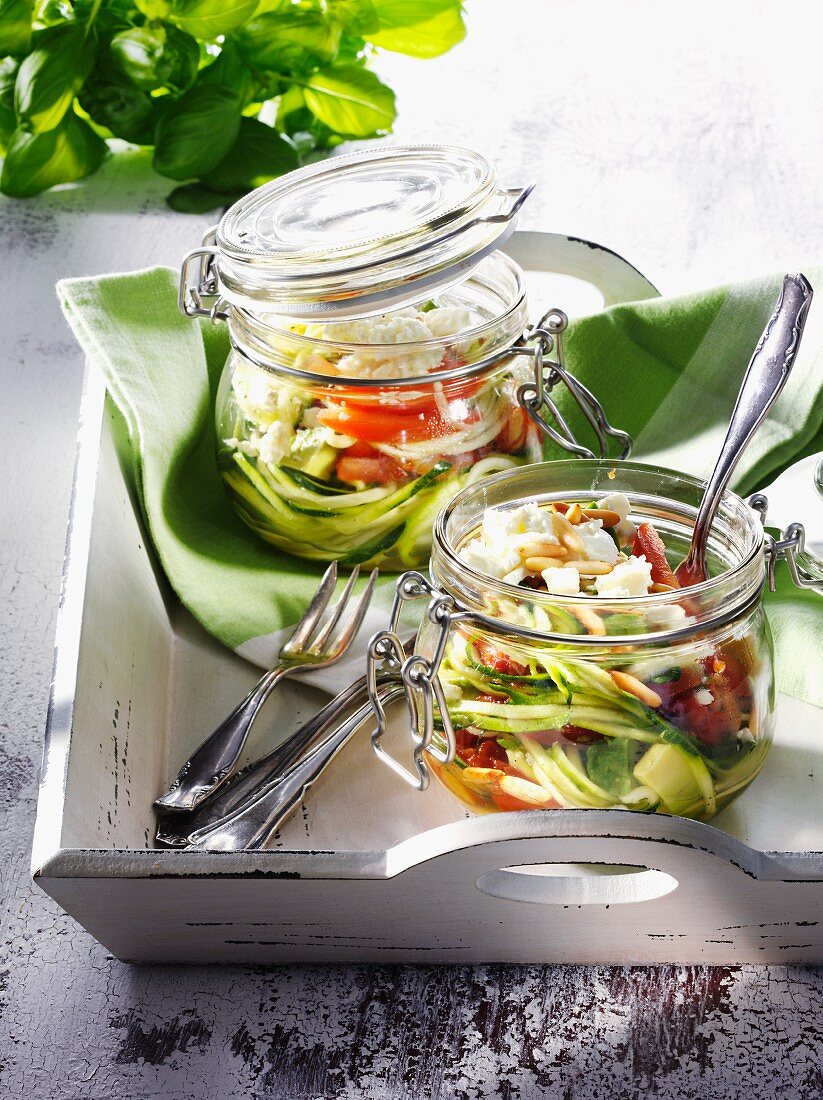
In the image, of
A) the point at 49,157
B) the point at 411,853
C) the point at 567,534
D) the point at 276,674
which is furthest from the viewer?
the point at 49,157

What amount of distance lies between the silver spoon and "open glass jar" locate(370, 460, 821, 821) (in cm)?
4

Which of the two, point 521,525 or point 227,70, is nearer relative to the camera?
point 521,525

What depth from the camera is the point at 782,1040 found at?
60cm

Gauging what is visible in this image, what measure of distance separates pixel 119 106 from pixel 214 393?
67 cm

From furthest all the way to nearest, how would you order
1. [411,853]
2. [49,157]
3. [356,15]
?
[49,157] → [356,15] → [411,853]

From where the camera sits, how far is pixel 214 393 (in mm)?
1012

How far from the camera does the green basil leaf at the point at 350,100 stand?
62.2 inches

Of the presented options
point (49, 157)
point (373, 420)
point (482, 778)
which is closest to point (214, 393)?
→ point (373, 420)

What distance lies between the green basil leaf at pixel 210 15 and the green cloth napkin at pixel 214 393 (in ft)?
1.55

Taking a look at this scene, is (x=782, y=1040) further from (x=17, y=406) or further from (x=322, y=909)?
(x=17, y=406)

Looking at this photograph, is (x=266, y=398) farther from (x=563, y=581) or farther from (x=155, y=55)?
(x=155, y=55)

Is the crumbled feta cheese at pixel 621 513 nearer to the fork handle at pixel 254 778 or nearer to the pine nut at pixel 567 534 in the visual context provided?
the pine nut at pixel 567 534

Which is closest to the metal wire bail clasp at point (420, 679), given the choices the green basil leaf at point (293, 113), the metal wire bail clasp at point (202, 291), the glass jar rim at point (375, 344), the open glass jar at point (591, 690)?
the open glass jar at point (591, 690)

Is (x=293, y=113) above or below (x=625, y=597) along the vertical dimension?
below
